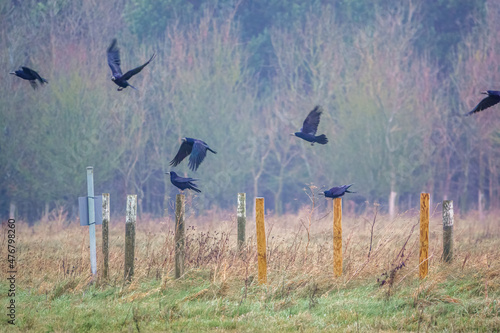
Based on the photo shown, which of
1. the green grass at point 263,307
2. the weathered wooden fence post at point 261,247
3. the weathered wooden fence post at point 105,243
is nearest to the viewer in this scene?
the green grass at point 263,307

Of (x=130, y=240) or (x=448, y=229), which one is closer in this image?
(x=130, y=240)

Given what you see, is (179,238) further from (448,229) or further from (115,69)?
(448,229)

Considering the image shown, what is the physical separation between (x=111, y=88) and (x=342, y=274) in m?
21.1

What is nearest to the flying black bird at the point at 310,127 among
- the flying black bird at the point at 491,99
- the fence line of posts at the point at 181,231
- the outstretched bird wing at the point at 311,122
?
the outstretched bird wing at the point at 311,122

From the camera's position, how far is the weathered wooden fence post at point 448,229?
30.2 ft

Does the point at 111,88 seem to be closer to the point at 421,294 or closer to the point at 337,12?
the point at 337,12

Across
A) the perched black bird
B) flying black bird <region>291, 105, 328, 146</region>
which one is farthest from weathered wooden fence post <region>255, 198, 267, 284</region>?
flying black bird <region>291, 105, 328, 146</region>

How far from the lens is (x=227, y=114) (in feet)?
103

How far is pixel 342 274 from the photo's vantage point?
8773mm

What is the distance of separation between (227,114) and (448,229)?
22.7m

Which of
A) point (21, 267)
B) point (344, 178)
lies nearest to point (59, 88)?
point (344, 178)

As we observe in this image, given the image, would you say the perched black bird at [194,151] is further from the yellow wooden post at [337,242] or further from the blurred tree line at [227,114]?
the blurred tree line at [227,114]

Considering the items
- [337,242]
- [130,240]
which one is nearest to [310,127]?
[337,242]

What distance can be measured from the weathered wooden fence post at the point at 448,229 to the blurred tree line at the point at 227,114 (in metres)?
18.7
